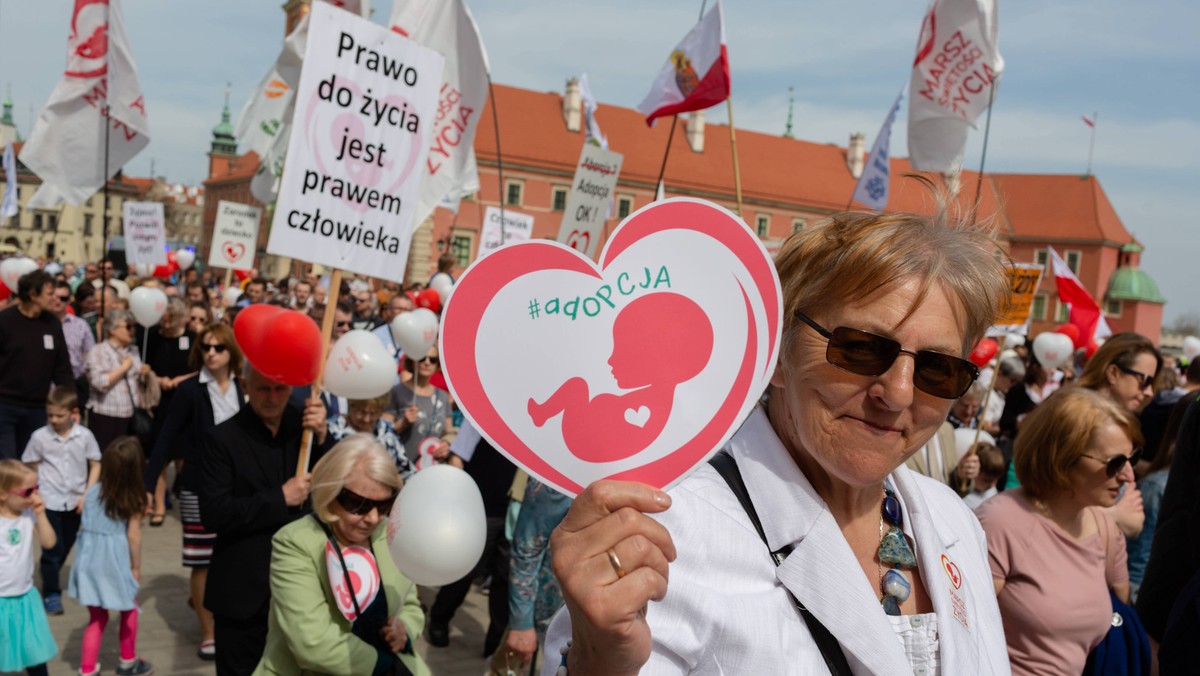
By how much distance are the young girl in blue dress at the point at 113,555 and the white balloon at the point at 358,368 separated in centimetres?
134

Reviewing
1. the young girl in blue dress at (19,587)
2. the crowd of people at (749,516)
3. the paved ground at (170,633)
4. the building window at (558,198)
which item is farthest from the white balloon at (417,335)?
the building window at (558,198)

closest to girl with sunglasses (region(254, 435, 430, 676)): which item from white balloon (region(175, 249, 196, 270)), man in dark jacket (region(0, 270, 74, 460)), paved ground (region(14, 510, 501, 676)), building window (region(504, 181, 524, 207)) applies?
paved ground (region(14, 510, 501, 676))

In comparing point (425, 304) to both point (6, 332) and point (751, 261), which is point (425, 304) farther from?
point (751, 261)

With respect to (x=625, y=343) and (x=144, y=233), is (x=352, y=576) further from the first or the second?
(x=144, y=233)

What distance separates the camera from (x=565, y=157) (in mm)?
62219

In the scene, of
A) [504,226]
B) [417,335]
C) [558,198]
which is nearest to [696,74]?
[417,335]

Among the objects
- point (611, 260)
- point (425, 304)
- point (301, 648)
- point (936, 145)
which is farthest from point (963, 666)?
point (425, 304)

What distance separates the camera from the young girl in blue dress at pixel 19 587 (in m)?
4.66

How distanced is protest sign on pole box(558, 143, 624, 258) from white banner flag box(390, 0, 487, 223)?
1444 mm

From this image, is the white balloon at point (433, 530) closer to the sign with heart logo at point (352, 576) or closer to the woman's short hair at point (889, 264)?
the sign with heart logo at point (352, 576)

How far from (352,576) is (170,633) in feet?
11.4

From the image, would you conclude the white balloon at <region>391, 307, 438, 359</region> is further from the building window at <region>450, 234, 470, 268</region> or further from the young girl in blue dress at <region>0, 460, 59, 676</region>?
the building window at <region>450, 234, 470, 268</region>

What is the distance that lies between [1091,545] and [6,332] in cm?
764

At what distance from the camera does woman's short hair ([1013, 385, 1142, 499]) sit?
11.0 feet
